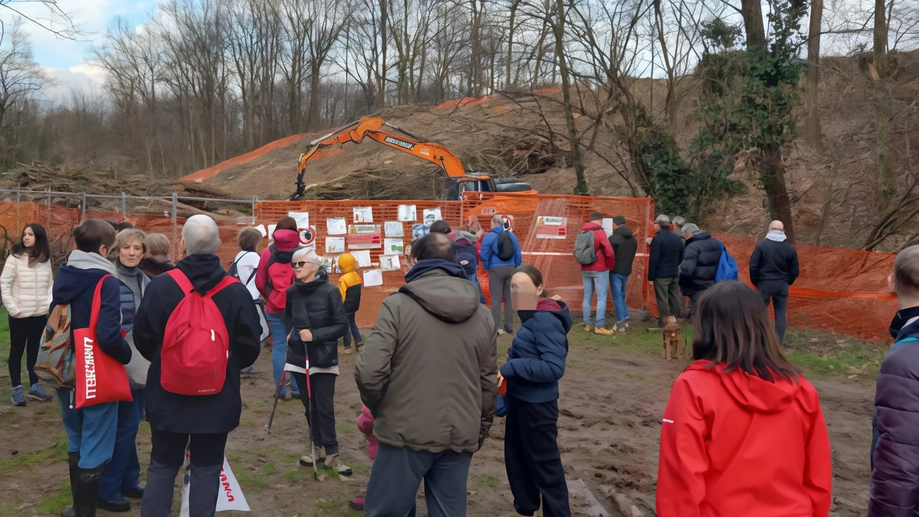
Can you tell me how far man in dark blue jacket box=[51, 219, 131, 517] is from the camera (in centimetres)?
411

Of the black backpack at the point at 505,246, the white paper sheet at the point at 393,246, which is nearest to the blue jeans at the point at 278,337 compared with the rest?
the black backpack at the point at 505,246

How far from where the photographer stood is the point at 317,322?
533cm

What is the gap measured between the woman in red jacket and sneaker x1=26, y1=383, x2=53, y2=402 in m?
6.92

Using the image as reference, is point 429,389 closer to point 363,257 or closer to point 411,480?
point 411,480

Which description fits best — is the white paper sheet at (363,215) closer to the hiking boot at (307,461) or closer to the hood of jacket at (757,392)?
the hiking boot at (307,461)

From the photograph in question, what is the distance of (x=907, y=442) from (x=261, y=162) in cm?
4156

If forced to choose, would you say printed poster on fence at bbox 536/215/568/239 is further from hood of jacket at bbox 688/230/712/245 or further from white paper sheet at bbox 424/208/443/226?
hood of jacket at bbox 688/230/712/245

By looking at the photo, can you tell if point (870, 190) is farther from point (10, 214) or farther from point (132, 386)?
point (10, 214)

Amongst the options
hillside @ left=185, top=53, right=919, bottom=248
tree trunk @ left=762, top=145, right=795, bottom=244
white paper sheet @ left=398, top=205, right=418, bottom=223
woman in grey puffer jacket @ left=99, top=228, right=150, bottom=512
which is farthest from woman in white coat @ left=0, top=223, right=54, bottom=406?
tree trunk @ left=762, top=145, right=795, bottom=244

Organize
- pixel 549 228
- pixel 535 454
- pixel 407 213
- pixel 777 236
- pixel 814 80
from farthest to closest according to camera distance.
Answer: pixel 814 80 → pixel 549 228 → pixel 407 213 → pixel 777 236 → pixel 535 454

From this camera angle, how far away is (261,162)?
1634 inches

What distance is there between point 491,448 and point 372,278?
640 cm

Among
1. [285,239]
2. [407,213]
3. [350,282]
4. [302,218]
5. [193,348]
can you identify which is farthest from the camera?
[407,213]

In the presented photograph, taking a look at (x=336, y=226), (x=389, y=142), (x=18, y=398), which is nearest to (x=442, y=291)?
(x=18, y=398)
